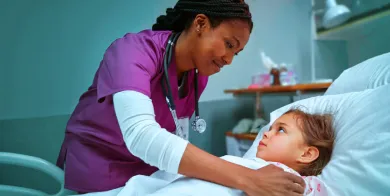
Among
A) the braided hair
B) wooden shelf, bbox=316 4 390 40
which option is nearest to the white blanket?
the braided hair

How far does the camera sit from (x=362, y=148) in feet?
2.62

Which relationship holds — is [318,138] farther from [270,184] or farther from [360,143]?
[270,184]

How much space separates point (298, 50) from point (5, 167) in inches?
77.2

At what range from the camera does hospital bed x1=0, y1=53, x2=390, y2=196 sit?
74 centimetres

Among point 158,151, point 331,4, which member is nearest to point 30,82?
point 158,151

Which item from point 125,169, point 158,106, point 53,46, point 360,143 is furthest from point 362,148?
point 53,46

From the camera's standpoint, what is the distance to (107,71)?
0.79 m

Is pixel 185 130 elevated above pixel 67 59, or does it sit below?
below

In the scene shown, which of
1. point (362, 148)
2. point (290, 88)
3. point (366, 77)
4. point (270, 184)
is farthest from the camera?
point (290, 88)

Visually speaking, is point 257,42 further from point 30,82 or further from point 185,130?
point 30,82

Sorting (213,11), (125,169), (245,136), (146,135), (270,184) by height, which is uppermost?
(213,11)

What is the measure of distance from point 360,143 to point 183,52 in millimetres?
574

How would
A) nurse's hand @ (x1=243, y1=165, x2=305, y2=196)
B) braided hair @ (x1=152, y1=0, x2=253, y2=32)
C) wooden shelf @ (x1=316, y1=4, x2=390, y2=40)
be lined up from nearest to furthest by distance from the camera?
nurse's hand @ (x1=243, y1=165, x2=305, y2=196)
braided hair @ (x1=152, y1=0, x2=253, y2=32)
wooden shelf @ (x1=316, y1=4, x2=390, y2=40)

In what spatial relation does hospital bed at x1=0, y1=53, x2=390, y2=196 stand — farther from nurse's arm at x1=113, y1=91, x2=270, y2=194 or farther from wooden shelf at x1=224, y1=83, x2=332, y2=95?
wooden shelf at x1=224, y1=83, x2=332, y2=95
